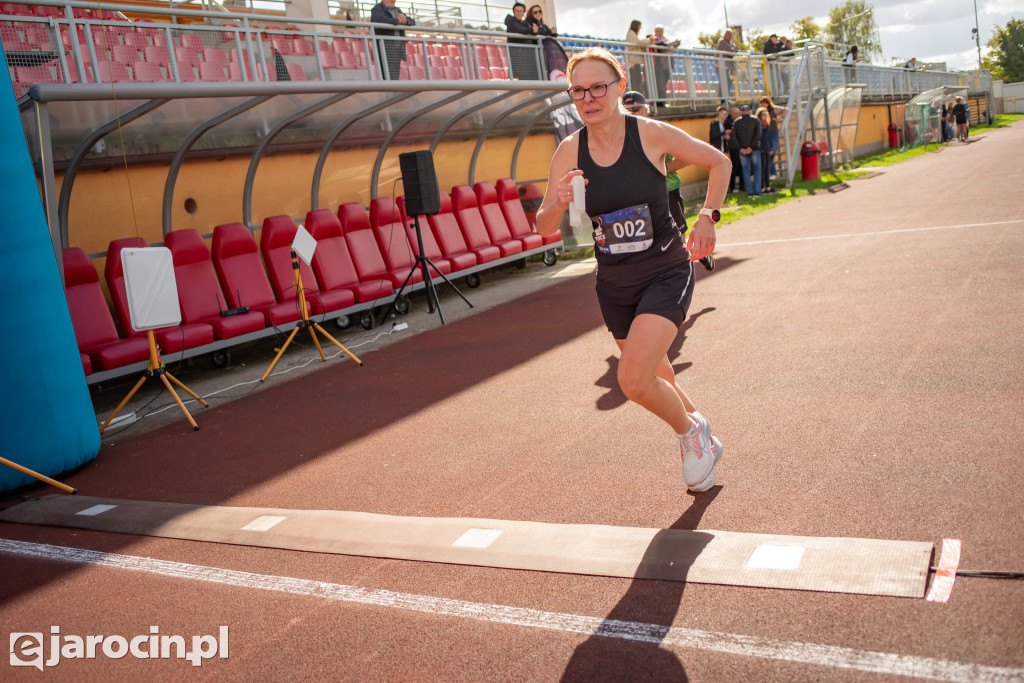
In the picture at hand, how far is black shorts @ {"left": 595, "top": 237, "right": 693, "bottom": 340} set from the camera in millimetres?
4145

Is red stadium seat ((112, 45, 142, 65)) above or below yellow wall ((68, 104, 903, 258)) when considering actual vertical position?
above

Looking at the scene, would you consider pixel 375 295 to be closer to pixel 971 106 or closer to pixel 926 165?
pixel 926 165

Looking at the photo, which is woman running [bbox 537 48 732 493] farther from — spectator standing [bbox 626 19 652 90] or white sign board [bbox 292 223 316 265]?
spectator standing [bbox 626 19 652 90]

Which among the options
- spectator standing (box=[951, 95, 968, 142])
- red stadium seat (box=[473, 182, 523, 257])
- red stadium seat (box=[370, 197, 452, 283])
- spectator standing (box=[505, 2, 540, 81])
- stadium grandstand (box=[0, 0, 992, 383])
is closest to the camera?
stadium grandstand (box=[0, 0, 992, 383])

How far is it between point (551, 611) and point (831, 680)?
46.3 inches

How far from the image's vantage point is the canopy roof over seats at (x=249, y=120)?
8695 mm

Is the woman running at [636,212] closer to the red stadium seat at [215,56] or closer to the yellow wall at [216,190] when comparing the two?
the red stadium seat at [215,56]

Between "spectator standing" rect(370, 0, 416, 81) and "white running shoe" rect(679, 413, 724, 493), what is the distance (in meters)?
10.1

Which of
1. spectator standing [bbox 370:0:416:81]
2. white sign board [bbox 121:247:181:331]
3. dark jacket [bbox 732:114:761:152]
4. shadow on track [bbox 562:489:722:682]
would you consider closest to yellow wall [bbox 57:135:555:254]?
spectator standing [bbox 370:0:416:81]

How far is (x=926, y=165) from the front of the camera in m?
26.1

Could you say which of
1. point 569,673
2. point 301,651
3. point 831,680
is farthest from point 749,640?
point 301,651

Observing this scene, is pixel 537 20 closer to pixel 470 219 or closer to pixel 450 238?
pixel 470 219

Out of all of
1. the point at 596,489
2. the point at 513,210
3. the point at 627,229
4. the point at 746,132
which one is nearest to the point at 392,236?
the point at 513,210

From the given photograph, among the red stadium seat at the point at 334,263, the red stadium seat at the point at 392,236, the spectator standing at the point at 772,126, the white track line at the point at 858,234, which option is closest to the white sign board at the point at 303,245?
the red stadium seat at the point at 334,263
